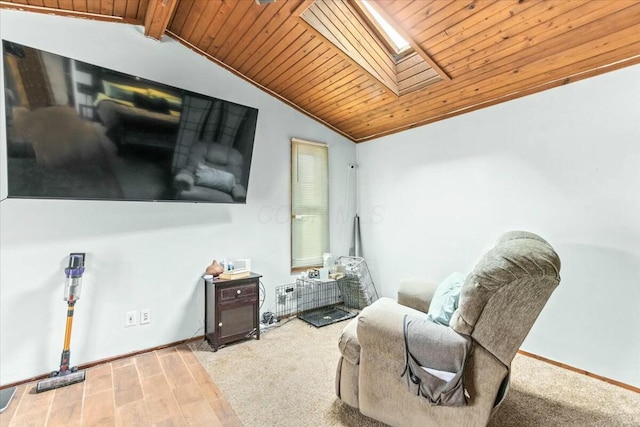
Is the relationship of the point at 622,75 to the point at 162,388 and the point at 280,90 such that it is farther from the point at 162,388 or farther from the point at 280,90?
the point at 162,388

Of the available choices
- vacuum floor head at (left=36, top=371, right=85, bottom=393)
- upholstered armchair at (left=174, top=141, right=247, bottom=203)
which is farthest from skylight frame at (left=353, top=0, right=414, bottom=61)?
vacuum floor head at (left=36, top=371, right=85, bottom=393)

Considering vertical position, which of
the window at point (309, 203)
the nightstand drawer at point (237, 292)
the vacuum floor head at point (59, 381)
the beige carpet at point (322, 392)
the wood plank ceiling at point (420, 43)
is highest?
the wood plank ceiling at point (420, 43)

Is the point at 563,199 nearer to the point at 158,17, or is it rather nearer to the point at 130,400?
the point at 130,400

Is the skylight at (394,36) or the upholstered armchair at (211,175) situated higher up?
the skylight at (394,36)

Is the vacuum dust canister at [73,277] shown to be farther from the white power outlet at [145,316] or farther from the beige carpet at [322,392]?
the beige carpet at [322,392]

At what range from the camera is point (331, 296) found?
4.01 meters

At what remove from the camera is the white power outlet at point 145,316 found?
2.65m

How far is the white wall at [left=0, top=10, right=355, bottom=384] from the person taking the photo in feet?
7.14

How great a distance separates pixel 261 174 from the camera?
3.40 meters

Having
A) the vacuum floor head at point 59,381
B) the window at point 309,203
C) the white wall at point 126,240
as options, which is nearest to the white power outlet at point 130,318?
the white wall at point 126,240

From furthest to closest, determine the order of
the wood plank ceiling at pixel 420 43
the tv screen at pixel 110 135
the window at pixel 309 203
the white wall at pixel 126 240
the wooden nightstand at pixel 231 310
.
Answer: the window at pixel 309 203 → the wooden nightstand at pixel 231 310 → the white wall at pixel 126 240 → the tv screen at pixel 110 135 → the wood plank ceiling at pixel 420 43

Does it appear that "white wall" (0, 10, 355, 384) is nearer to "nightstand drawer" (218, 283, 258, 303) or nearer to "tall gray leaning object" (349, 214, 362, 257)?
"nightstand drawer" (218, 283, 258, 303)

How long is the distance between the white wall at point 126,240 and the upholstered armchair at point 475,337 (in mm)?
1973

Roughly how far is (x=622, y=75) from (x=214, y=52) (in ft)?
11.5
